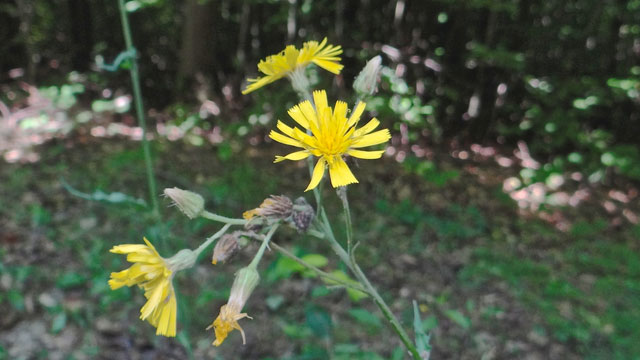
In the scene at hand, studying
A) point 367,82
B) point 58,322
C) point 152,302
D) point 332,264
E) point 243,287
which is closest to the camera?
point 152,302

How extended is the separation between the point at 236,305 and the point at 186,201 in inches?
11.2

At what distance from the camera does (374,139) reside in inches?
42.5

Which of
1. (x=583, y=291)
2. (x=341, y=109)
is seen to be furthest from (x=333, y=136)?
(x=583, y=291)

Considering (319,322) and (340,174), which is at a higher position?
(340,174)

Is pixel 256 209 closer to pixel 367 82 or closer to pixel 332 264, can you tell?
pixel 367 82

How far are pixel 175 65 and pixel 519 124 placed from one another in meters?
5.07

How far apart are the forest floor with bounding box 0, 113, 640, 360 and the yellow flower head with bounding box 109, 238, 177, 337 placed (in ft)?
2.42

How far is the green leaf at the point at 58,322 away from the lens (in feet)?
8.45

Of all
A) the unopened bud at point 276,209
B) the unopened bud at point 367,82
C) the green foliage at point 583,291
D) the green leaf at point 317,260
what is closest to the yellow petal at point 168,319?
the unopened bud at point 276,209

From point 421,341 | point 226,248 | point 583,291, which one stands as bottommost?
point 583,291

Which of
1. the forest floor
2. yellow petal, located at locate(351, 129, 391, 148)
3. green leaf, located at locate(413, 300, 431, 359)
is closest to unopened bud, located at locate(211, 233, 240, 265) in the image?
yellow petal, located at locate(351, 129, 391, 148)

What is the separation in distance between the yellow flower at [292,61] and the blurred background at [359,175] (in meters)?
0.09

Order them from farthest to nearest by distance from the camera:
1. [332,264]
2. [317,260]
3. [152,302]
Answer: [332,264] < [317,260] < [152,302]

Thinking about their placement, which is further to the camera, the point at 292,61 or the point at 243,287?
the point at 292,61
